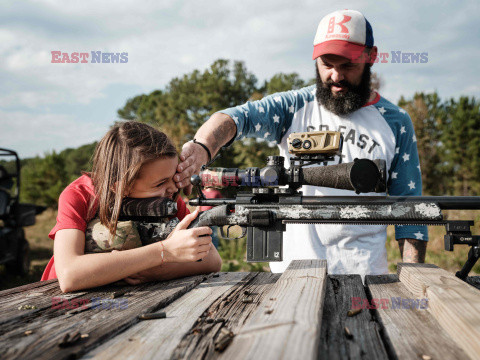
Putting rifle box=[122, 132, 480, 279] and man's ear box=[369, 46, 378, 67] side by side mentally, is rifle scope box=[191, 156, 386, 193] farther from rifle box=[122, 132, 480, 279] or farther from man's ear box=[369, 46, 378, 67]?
man's ear box=[369, 46, 378, 67]

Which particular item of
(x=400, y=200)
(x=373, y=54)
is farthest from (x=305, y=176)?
(x=373, y=54)

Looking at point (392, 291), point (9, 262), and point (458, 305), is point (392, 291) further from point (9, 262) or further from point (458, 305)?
point (9, 262)

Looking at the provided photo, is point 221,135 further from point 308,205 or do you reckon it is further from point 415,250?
point 415,250

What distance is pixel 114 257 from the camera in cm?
220

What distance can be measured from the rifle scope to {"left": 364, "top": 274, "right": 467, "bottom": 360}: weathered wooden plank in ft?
1.91

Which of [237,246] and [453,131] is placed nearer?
[237,246]

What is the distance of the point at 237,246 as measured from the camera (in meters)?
11.3

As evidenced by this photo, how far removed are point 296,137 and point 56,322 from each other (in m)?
1.55

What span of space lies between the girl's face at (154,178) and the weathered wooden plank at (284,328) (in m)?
1.40

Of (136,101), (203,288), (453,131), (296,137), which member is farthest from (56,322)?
(136,101)

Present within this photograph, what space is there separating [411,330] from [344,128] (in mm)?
2507

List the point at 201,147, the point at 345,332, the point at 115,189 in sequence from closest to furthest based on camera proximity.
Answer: the point at 345,332 → the point at 115,189 → the point at 201,147

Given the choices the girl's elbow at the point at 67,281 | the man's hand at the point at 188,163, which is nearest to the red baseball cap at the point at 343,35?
the man's hand at the point at 188,163

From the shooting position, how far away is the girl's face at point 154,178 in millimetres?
2746
